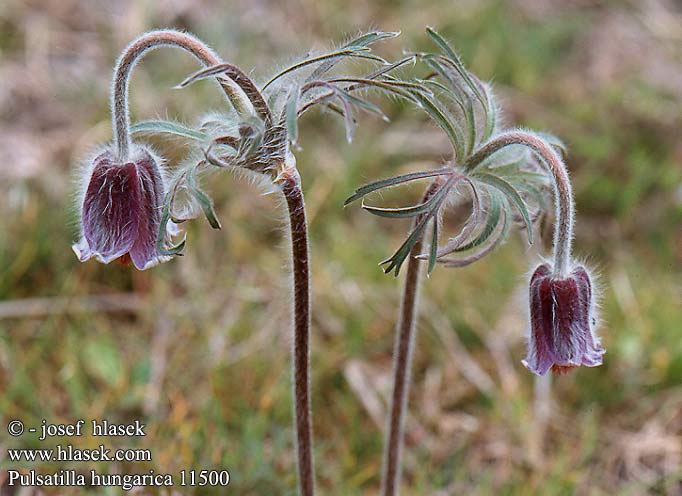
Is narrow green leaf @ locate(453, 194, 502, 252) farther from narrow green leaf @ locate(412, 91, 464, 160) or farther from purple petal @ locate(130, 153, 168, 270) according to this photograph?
purple petal @ locate(130, 153, 168, 270)

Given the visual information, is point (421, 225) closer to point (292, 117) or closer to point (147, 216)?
point (292, 117)

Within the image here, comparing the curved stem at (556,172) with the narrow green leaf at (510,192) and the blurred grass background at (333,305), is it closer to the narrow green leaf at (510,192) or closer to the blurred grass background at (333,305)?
the narrow green leaf at (510,192)

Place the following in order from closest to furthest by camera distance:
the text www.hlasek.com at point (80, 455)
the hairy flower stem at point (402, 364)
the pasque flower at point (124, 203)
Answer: the pasque flower at point (124, 203), the hairy flower stem at point (402, 364), the text www.hlasek.com at point (80, 455)

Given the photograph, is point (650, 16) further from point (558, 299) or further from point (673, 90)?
point (558, 299)

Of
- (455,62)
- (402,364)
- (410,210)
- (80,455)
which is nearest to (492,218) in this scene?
(410,210)

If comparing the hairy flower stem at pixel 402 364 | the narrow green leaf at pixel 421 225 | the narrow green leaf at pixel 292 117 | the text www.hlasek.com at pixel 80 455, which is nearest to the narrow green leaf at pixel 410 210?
the narrow green leaf at pixel 421 225

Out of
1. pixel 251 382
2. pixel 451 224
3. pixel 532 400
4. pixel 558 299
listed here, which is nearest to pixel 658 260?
pixel 451 224
